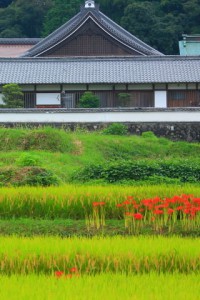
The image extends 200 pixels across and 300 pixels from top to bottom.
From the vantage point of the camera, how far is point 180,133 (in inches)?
954

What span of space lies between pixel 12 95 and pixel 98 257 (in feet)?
69.8

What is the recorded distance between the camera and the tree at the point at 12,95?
1071 inches

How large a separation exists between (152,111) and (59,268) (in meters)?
18.0

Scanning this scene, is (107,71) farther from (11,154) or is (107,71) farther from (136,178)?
(136,178)

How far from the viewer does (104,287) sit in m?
5.70

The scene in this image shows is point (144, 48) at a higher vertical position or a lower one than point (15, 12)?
lower

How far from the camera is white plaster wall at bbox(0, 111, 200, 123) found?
24.4 m

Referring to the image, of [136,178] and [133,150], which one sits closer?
[136,178]

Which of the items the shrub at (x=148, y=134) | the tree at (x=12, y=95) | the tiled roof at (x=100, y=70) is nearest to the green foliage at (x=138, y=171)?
the shrub at (x=148, y=134)

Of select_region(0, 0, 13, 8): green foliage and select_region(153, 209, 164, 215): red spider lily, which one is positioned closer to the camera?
select_region(153, 209, 164, 215): red spider lily

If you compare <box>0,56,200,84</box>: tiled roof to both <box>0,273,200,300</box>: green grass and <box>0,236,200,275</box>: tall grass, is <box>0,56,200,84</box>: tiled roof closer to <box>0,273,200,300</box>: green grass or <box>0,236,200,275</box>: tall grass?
<box>0,236,200,275</box>: tall grass

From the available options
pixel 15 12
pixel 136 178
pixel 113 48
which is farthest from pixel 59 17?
pixel 136 178

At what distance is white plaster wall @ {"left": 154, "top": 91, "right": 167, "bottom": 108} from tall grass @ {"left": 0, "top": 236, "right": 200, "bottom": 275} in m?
22.1

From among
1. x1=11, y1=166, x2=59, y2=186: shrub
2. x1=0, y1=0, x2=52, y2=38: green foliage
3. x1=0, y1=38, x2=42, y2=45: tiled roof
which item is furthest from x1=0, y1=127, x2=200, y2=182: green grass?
x1=0, y1=0, x2=52, y2=38: green foliage
